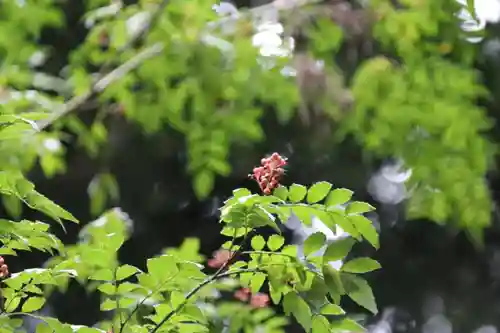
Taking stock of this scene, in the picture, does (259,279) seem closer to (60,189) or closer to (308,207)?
(308,207)

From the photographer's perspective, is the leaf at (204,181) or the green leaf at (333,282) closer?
the green leaf at (333,282)

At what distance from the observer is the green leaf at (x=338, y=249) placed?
1.80 ft

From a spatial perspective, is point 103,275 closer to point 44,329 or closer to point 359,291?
point 44,329

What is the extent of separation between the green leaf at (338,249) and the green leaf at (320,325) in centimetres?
4

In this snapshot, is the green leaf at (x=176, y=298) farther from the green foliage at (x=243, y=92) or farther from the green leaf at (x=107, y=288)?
the green foliage at (x=243, y=92)

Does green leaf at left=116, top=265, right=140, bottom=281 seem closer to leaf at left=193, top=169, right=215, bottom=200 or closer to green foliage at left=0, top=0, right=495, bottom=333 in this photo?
green foliage at left=0, top=0, right=495, bottom=333

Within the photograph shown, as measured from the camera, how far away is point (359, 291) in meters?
0.55

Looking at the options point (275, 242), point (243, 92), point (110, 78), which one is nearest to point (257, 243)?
point (275, 242)

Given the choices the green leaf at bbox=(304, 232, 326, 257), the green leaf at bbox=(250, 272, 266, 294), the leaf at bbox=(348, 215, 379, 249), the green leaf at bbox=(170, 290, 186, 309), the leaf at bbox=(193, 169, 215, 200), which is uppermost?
the leaf at bbox=(348, 215, 379, 249)

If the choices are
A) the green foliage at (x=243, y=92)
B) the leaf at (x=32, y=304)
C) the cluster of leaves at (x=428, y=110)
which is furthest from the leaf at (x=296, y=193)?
the cluster of leaves at (x=428, y=110)

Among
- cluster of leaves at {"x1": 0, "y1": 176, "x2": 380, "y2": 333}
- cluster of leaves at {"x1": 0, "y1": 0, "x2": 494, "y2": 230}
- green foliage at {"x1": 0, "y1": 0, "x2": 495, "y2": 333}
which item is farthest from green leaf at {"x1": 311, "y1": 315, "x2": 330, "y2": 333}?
cluster of leaves at {"x1": 0, "y1": 0, "x2": 494, "y2": 230}

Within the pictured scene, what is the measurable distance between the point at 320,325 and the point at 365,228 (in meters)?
0.08

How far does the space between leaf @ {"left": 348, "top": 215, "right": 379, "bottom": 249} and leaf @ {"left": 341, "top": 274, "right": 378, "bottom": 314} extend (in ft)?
0.09

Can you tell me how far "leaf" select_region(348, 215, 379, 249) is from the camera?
1.80 feet
